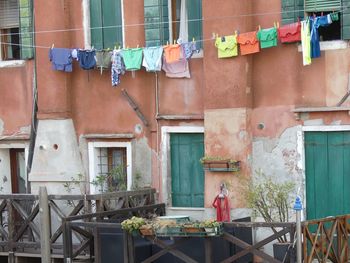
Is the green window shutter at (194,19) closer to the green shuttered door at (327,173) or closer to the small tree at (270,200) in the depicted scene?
the green shuttered door at (327,173)

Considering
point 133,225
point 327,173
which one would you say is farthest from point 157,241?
point 327,173

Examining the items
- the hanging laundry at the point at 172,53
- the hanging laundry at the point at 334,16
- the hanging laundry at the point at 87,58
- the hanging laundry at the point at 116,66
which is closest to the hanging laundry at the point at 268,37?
the hanging laundry at the point at 334,16

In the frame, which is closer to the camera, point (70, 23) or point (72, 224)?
point (72, 224)

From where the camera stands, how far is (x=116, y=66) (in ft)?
48.0

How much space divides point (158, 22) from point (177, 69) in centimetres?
96

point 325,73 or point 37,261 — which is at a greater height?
point 325,73

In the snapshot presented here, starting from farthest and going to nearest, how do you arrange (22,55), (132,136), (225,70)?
(22,55) → (132,136) → (225,70)

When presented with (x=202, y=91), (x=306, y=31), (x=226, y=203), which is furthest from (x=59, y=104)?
(x=306, y=31)

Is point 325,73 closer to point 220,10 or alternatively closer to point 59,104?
point 220,10

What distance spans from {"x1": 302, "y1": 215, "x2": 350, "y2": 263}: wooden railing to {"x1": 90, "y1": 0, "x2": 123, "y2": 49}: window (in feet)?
18.5

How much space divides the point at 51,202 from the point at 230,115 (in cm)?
355

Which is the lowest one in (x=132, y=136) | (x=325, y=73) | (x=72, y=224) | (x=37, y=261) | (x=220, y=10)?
(x=37, y=261)

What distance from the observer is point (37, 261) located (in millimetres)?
14938

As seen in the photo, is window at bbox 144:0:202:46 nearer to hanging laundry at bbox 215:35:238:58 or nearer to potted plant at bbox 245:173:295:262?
hanging laundry at bbox 215:35:238:58
